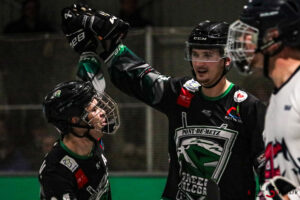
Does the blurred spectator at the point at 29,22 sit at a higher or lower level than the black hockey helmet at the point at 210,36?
lower

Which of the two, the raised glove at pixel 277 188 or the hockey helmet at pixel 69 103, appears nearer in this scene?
the raised glove at pixel 277 188

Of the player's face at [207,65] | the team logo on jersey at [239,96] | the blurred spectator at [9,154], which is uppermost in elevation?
the player's face at [207,65]

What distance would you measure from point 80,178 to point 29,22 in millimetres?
3748

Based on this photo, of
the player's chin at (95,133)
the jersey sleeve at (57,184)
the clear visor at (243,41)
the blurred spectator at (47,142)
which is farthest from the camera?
the blurred spectator at (47,142)

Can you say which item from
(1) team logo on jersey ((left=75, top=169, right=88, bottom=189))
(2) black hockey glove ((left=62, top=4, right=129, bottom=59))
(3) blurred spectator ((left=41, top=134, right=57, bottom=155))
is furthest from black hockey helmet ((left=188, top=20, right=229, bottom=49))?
(3) blurred spectator ((left=41, top=134, right=57, bottom=155))

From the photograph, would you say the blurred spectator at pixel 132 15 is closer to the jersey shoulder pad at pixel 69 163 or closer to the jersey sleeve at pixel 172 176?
the jersey sleeve at pixel 172 176

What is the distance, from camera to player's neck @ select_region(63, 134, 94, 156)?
3419 mm

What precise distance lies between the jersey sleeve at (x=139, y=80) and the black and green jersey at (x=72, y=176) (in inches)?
16.1

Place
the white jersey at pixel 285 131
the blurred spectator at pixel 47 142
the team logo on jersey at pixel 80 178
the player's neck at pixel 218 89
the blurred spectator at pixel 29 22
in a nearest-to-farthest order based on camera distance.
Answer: the white jersey at pixel 285 131, the team logo on jersey at pixel 80 178, the player's neck at pixel 218 89, the blurred spectator at pixel 47 142, the blurred spectator at pixel 29 22

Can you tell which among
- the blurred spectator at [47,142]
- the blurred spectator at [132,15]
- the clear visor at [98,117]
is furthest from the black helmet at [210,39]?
the blurred spectator at [132,15]

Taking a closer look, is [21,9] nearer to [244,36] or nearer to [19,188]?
[19,188]

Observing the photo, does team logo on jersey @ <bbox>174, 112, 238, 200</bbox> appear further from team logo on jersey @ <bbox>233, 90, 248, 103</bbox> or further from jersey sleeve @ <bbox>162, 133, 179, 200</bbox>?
team logo on jersey @ <bbox>233, 90, 248, 103</bbox>

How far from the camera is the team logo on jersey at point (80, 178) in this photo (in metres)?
3.35

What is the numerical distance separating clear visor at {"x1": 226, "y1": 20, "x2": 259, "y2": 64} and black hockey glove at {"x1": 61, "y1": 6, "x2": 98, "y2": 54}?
3.44 feet
